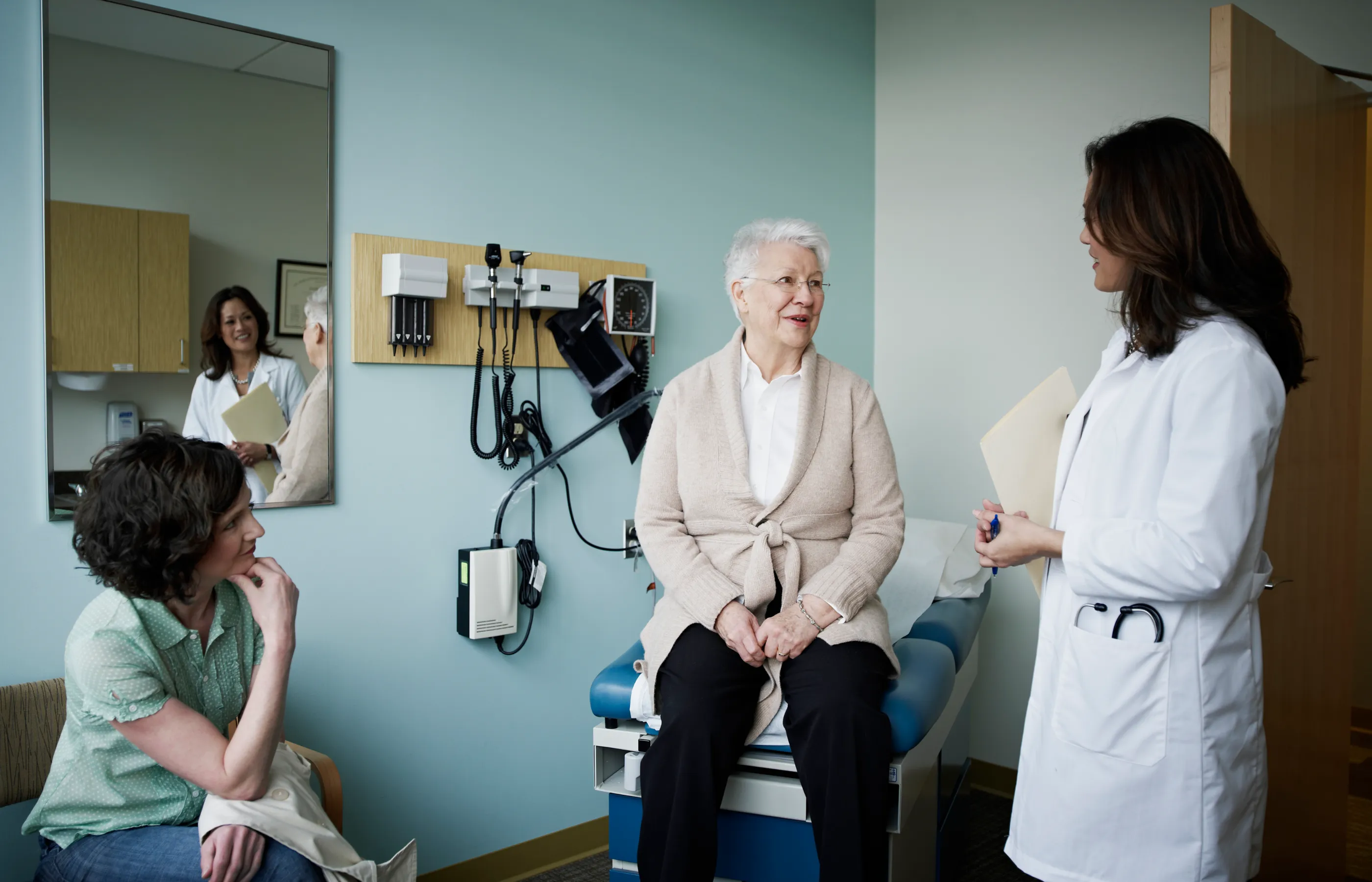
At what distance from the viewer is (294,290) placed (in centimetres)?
207

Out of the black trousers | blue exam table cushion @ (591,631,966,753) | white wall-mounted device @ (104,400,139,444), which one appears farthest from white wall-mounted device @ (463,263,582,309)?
the black trousers

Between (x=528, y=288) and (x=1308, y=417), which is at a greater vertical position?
(x=528, y=288)

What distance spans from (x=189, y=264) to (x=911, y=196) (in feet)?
8.02

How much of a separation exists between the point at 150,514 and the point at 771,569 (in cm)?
111

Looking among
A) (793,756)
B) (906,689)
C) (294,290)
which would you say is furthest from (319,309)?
(906,689)

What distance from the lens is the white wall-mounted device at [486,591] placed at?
2.32 m

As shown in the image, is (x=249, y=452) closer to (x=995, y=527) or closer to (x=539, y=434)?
(x=539, y=434)

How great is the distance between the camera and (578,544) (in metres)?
2.62

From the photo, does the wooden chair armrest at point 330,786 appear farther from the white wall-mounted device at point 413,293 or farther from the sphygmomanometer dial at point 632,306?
the sphygmomanometer dial at point 632,306

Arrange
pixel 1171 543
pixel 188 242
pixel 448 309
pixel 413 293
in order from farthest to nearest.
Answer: pixel 448 309
pixel 413 293
pixel 188 242
pixel 1171 543

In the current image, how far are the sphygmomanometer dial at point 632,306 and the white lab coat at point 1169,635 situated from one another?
1492 millimetres

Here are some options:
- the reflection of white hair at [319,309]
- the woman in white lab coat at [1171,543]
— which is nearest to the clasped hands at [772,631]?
the woman in white lab coat at [1171,543]

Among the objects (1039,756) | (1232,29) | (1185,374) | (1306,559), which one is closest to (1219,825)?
(1039,756)

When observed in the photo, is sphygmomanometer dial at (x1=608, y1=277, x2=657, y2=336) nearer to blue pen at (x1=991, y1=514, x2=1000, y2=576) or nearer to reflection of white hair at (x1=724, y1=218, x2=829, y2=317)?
reflection of white hair at (x1=724, y1=218, x2=829, y2=317)
